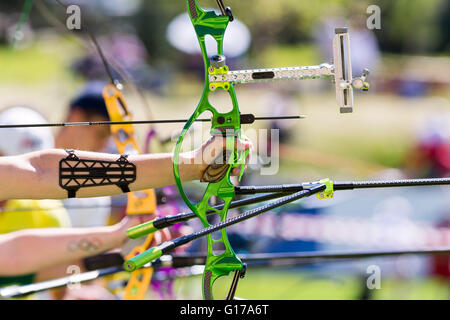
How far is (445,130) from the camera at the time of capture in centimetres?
885

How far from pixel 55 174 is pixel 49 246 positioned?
42.2 inches

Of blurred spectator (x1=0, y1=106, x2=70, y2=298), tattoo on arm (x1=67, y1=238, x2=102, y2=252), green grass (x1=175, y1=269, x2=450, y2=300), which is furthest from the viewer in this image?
green grass (x1=175, y1=269, x2=450, y2=300)

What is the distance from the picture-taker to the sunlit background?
5.82 m

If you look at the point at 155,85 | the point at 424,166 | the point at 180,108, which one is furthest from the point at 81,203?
the point at 155,85

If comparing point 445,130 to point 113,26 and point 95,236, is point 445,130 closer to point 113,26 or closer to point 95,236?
point 95,236

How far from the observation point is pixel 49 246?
3256 mm

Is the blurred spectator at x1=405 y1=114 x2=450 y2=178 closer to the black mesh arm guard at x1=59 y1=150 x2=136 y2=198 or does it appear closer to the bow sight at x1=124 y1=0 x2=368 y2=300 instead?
the bow sight at x1=124 y1=0 x2=368 y2=300

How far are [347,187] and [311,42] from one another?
53.9 ft

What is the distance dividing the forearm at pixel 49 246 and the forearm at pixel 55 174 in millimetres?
1006

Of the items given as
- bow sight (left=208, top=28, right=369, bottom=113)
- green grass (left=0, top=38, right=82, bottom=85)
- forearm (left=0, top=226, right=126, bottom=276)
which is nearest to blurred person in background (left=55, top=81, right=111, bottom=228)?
forearm (left=0, top=226, right=126, bottom=276)

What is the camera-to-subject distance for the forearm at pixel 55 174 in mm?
2217

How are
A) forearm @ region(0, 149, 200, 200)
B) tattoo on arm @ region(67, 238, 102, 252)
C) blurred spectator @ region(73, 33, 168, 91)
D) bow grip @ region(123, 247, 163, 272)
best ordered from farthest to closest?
blurred spectator @ region(73, 33, 168, 91)
tattoo on arm @ region(67, 238, 102, 252)
forearm @ region(0, 149, 200, 200)
bow grip @ region(123, 247, 163, 272)

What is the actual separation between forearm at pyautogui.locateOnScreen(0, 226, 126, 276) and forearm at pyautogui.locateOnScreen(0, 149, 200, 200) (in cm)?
101

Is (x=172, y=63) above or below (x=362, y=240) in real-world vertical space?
above
